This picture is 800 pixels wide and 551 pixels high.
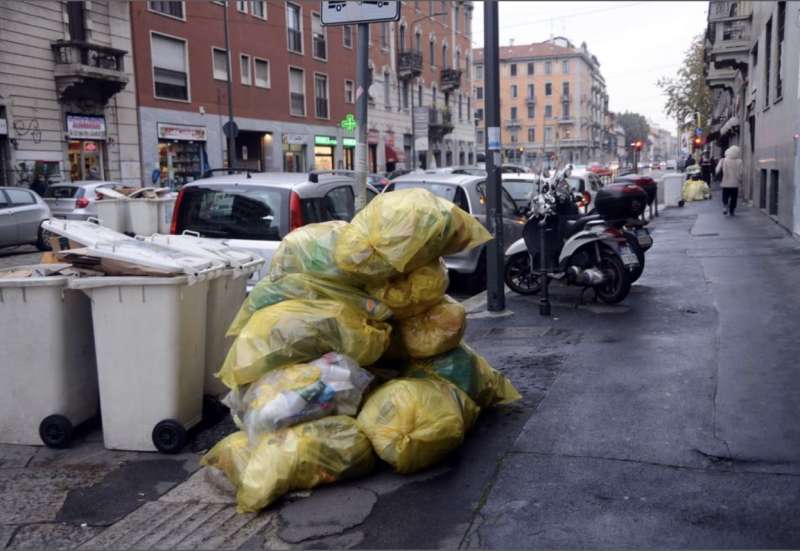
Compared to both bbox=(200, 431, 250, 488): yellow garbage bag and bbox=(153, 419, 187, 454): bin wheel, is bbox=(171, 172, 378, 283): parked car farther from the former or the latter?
bbox=(200, 431, 250, 488): yellow garbage bag

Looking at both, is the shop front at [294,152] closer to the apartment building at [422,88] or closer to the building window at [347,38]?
the apartment building at [422,88]

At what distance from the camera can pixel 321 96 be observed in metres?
40.1

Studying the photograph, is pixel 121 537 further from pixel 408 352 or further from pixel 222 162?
pixel 222 162

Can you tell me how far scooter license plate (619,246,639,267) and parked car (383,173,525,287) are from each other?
75.0 inches

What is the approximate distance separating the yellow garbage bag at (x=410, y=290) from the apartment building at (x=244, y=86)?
81.2ft

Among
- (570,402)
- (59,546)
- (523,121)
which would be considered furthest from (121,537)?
(523,121)

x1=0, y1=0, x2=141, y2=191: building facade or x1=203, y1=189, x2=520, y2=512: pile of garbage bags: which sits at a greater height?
x1=0, y1=0, x2=141, y2=191: building facade

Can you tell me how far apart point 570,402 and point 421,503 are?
1.76 metres

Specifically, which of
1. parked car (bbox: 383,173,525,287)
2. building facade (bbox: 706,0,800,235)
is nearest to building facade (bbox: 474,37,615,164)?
building facade (bbox: 706,0,800,235)

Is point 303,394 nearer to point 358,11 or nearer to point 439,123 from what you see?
point 358,11

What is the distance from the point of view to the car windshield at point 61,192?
1836cm

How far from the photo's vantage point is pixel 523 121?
10644 centimetres

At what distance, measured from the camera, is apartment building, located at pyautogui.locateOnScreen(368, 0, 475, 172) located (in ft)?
149

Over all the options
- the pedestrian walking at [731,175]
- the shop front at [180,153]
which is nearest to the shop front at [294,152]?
the shop front at [180,153]
